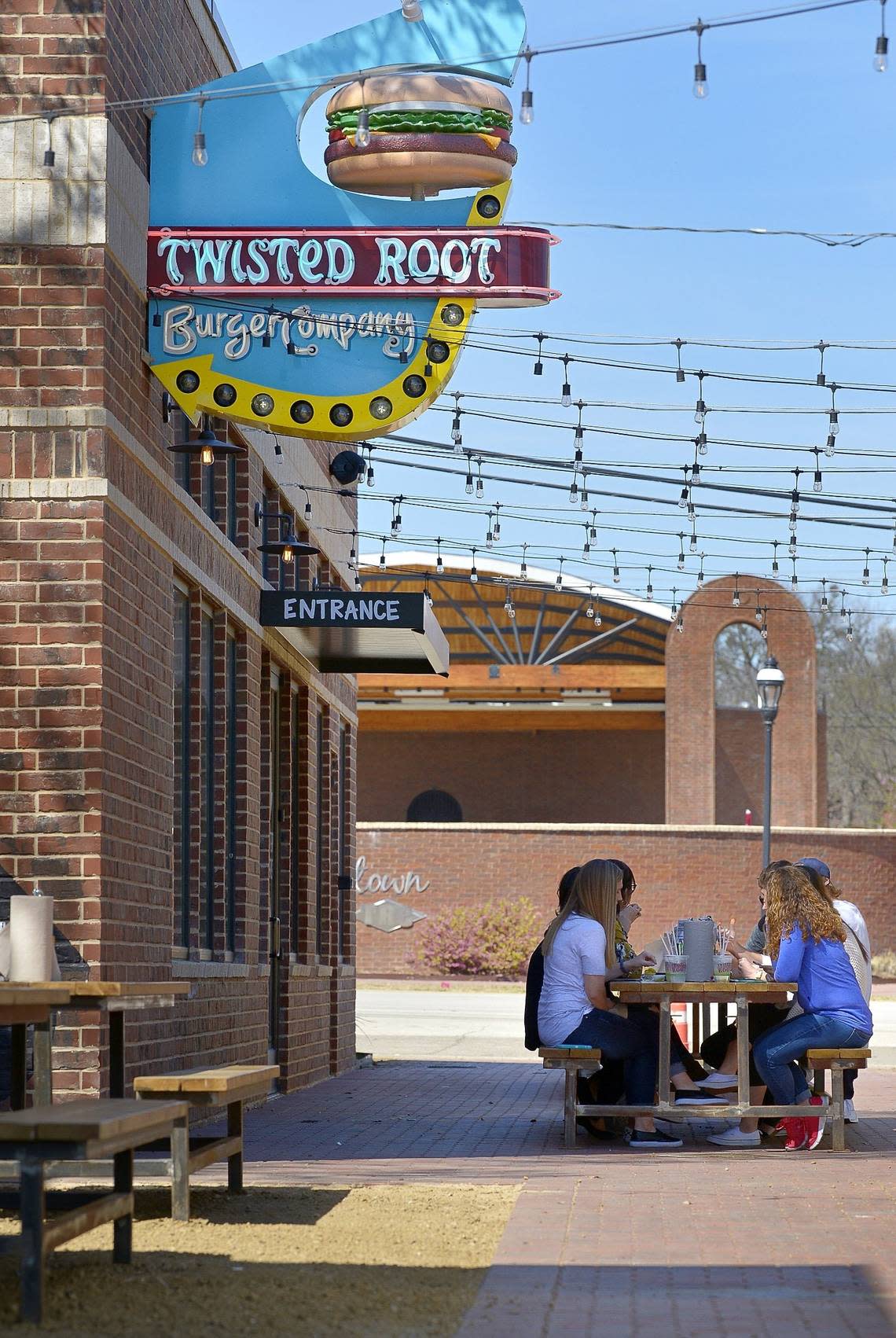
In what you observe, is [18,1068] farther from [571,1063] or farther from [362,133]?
[362,133]

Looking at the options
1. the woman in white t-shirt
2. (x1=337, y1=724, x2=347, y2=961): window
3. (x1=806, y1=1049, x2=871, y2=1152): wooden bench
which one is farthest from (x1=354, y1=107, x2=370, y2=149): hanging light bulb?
(x1=337, y1=724, x2=347, y2=961): window

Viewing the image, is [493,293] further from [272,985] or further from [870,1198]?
[272,985]

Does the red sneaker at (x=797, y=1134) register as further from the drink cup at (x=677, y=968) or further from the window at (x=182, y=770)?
the window at (x=182, y=770)

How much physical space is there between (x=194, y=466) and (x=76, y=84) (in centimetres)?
309

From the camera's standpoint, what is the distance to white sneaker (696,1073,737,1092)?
10.9 meters

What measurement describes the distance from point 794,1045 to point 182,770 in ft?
13.4

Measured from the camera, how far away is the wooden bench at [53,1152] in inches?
205

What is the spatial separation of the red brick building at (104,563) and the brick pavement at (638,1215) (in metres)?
1.25

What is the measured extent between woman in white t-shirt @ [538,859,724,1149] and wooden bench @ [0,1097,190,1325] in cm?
466

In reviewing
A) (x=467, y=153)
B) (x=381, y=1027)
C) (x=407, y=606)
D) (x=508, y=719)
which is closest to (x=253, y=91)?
(x=467, y=153)

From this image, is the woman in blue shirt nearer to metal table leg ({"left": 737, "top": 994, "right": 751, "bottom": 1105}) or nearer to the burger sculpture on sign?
metal table leg ({"left": 737, "top": 994, "right": 751, "bottom": 1105})

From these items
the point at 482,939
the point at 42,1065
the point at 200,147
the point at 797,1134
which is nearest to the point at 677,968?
the point at 797,1134

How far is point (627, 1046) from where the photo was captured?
416 inches

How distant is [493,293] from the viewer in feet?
34.1
